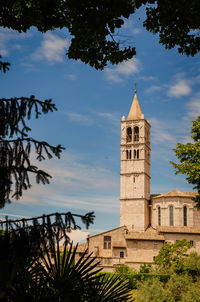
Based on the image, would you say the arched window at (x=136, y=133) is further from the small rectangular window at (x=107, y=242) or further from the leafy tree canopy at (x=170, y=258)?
the leafy tree canopy at (x=170, y=258)

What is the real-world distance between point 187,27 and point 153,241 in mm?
37537

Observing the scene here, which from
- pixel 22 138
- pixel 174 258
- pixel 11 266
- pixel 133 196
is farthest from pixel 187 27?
pixel 133 196

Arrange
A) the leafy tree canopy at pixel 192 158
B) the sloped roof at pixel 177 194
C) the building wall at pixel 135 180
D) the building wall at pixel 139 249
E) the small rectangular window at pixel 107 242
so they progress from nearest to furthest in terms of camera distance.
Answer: the leafy tree canopy at pixel 192 158
the building wall at pixel 139 249
the small rectangular window at pixel 107 242
the sloped roof at pixel 177 194
the building wall at pixel 135 180

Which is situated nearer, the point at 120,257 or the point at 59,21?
the point at 59,21

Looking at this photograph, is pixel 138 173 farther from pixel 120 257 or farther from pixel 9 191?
pixel 9 191

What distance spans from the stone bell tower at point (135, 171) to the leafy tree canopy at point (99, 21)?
1789 inches

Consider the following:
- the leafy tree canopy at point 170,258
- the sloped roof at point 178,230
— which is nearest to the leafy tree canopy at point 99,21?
the leafy tree canopy at point 170,258

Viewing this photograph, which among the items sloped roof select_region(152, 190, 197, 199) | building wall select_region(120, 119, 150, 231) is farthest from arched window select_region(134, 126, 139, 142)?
sloped roof select_region(152, 190, 197, 199)

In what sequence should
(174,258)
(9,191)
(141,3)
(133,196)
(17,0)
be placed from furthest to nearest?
1. (133,196)
2. (174,258)
3. (141,3)
4. (17,0)
5. (9,191)

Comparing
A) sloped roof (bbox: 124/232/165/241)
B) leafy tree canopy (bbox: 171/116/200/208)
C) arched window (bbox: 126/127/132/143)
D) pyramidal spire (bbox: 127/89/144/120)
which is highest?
pyramidal spire (bbox: 127/89/144/120)

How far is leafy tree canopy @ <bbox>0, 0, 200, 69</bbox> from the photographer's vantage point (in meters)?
7.50

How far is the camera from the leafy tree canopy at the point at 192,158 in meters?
19.0

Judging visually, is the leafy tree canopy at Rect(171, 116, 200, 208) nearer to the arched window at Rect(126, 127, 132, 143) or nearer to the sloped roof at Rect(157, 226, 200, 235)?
the sloped roof at Rect(157, 226, 200, 235)

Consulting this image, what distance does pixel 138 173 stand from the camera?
182ft
